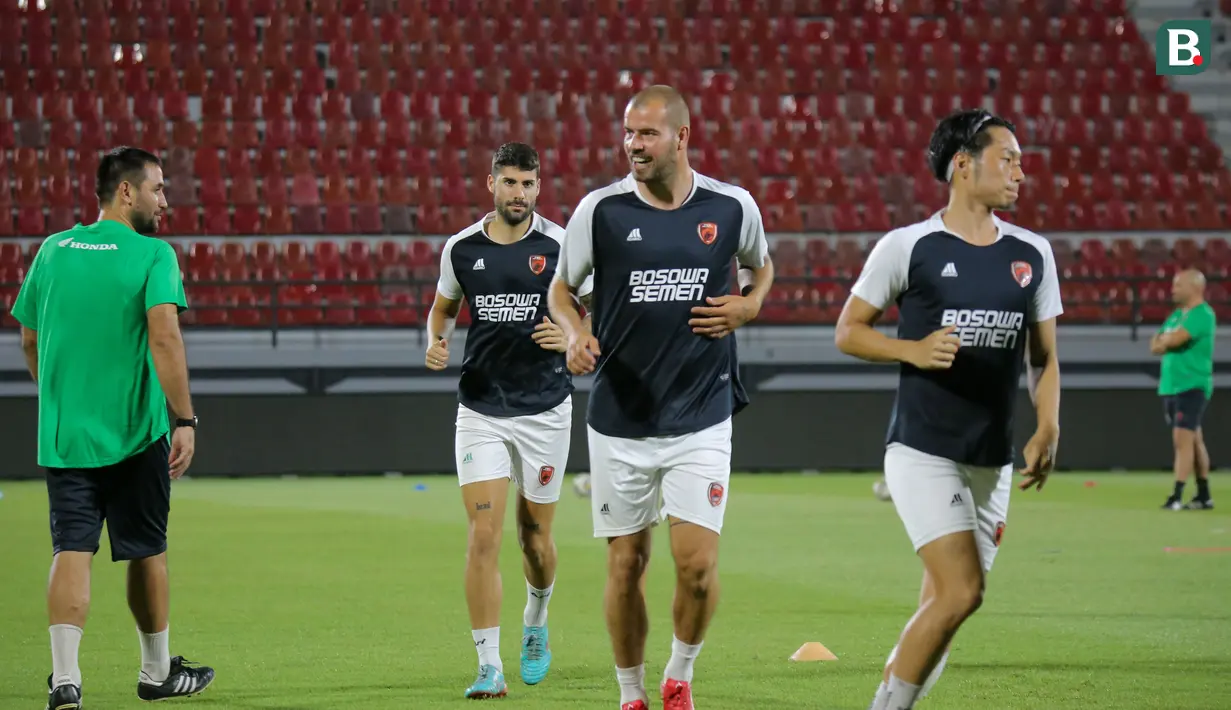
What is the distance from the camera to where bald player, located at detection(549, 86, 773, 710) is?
219 inches

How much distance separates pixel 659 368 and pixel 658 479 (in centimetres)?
43

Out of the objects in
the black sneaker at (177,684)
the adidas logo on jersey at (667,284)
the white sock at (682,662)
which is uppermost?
the adidas logo on jersey at (667,284)

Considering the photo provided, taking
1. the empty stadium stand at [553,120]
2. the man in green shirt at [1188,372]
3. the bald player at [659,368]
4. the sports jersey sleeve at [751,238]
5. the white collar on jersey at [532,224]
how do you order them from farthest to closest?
the empty stadium stand at [553,120] < the man in green shirt at [1188,372] < the white collar on jersey at [532,224] < the sports jersey sleeve at [751,238] < the bald player at [659,368]

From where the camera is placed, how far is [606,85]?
81.6 ft

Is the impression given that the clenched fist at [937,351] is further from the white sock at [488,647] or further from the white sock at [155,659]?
the white sock at [155,659]

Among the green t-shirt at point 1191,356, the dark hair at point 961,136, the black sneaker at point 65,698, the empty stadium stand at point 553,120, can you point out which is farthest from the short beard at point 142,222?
the empty stadium stand at point 553,120

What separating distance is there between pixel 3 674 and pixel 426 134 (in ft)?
58.5

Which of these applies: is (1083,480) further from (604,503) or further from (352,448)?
(604,503)

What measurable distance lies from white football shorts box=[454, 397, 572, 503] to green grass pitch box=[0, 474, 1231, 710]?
0.87 meters

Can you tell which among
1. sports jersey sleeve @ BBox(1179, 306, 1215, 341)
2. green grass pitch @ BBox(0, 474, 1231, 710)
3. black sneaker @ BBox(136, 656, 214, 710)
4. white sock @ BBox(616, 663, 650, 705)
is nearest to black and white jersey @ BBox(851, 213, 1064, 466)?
white sock @ BBox(616, 663, 650, 705)

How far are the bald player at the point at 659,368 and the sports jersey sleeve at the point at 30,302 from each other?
2.13 m

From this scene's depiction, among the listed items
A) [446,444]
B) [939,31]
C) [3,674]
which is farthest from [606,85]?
[3,674]

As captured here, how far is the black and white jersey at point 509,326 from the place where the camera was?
6.95 metres
